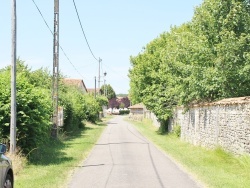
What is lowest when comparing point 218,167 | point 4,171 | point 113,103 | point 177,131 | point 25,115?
point 218,167

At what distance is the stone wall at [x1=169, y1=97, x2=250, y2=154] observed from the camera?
572 inches

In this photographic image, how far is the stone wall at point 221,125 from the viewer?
14523 mm

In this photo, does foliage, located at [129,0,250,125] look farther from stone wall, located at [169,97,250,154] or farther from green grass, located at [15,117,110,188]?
green grass, located at [15,117,110,188]

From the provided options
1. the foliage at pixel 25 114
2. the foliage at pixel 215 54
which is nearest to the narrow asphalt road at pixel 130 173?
the foliage at pixel 25 114

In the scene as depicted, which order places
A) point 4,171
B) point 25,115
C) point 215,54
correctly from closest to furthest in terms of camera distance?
point 4,171 < point 25,115 < point 215,54

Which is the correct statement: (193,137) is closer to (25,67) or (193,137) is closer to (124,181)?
(124,181)

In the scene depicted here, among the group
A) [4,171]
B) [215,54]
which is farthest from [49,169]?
[215,54]

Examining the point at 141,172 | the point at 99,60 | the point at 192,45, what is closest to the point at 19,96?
the point at 141,172

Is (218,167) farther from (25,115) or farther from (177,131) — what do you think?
(177,131)

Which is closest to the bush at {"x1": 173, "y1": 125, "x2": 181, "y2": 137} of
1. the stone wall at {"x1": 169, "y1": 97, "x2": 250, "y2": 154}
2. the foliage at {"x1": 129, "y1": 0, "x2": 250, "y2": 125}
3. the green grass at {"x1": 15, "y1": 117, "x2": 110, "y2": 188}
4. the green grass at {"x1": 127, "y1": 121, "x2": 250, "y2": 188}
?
the stone wall at {"x1": 169, "y1": 97, "x2": 250, "y2": 154}

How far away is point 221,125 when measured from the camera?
1775cm

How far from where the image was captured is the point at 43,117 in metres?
15.4

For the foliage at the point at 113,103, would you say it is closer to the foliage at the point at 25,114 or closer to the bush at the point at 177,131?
the bush at the point at 177,131

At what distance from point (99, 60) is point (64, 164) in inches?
2210
